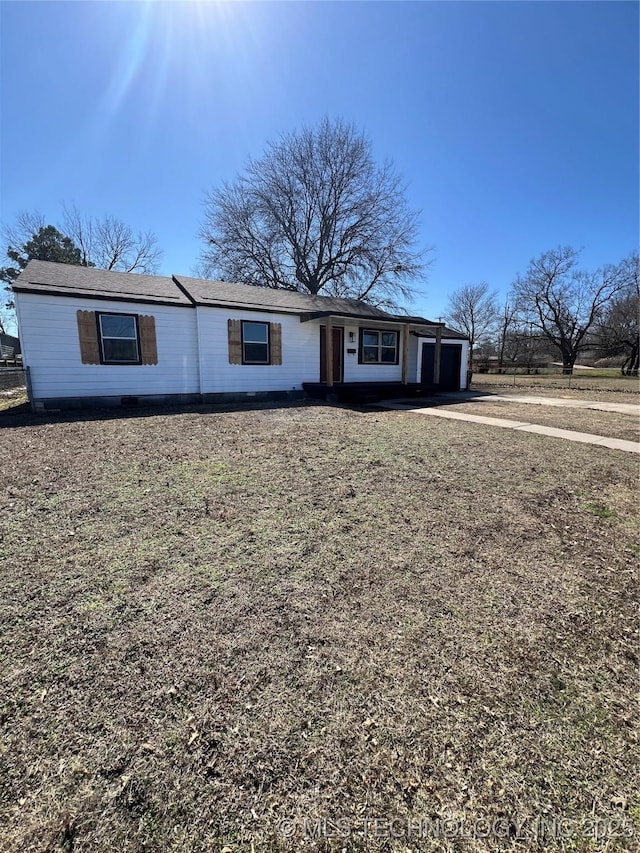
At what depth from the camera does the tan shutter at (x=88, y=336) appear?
895 centimetres

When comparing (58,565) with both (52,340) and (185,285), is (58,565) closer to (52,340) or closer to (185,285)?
(52,340)

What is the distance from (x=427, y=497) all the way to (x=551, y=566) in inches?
50.3

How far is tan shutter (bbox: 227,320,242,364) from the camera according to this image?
35.5 feet

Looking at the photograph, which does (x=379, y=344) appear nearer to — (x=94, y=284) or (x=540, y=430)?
(x=540, y=430)

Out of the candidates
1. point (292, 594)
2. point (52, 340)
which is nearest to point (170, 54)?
point (52, 340)

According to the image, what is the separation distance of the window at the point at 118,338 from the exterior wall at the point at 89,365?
0.56 feet

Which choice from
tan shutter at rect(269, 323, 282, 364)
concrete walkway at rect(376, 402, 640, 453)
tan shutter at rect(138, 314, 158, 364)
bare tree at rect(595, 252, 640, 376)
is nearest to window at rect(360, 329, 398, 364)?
tan shutter at rect(269, 323, 282, 364)

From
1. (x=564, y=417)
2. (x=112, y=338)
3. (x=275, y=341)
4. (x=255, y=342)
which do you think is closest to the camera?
(x=564, y=417)

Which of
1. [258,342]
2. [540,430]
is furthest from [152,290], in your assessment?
[540,430]

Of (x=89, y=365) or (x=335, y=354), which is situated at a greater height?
(x=335, y=354)

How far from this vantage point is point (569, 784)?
1292 millimetres

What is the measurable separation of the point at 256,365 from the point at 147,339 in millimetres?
3137

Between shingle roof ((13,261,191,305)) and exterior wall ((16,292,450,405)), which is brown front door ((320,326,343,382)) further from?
shingle roof ((13,261,191,305))

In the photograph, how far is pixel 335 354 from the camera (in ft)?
43.0
